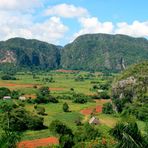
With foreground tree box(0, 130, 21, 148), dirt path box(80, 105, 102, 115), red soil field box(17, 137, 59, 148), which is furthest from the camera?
dirt path box(80, 105, 102, 115)

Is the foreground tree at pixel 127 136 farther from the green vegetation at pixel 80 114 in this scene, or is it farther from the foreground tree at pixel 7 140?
the foreground tree at pixel 7 140

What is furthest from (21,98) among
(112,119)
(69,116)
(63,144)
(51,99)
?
(63,144)

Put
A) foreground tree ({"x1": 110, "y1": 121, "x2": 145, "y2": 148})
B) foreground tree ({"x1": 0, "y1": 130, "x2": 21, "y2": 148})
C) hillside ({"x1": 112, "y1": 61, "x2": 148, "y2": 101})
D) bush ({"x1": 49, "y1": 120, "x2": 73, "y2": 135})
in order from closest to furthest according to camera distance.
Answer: foreground tree ({"x1": 0, "y1": 130, "x2": 21, "y2": 148}), foreground tree ({"x1": 110, "y1": 121, "x2": 145, "y2": 148}), bush ({"x1": 49, "y1": 120, "x2": 73, "y2": 135}), hillside ({"x1": 112, "y1": 61, "x2": 148, "y2": 101})

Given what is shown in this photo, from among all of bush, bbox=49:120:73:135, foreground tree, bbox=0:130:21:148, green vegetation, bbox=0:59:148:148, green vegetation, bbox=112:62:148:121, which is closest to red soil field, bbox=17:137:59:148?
green vegetation, bbox=0:59:148:148

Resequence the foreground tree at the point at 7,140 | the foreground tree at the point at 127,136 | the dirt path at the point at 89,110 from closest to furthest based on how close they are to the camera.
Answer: the foreground tree at the point at 7,140
the foreground tree at the point at 127,136
the dirt path at the point at 89,110

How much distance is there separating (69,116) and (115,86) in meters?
10.00

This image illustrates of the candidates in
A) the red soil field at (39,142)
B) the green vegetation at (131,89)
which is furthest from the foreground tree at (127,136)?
the green vegetation at (131,89)

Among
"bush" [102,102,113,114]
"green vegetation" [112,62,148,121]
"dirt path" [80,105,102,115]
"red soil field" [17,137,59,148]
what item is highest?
"green vegetation" [112,62,148,121]

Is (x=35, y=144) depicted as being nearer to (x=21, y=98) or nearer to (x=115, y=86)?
(x=115, y=86)

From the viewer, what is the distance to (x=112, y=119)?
196 feet

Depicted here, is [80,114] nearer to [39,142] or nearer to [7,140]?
[39,142]

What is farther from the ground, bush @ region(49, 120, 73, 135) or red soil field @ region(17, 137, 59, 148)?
bush @ region(49, 120, 73, 135)

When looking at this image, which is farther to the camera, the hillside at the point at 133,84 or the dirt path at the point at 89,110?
the dirt path at the point at 89,110

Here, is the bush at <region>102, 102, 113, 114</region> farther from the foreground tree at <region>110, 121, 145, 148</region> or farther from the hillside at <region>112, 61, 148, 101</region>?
the foreground tree at <region>110, 121, 145, 148</region>
